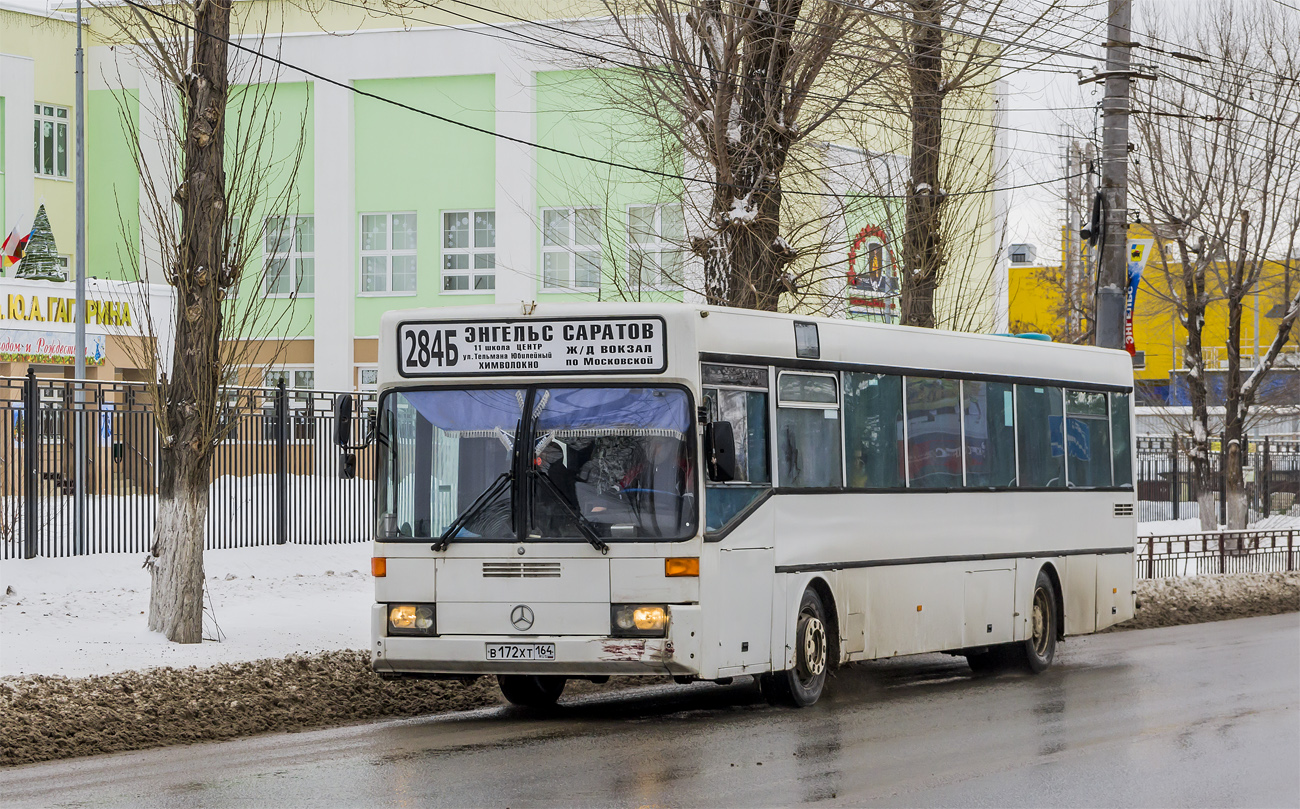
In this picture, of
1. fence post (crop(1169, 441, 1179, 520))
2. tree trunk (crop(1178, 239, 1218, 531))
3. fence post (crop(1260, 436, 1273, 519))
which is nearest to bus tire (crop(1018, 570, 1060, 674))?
tree trunk (crop(1178, 239, 1218, 531))

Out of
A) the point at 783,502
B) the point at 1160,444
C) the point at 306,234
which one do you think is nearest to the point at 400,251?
the point at 306,234

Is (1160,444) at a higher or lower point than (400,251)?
lower

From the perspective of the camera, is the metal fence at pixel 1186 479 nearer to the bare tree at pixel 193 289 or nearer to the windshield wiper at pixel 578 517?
the bare tree at pixel 193 289

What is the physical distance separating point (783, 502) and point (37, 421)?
9.02 metres

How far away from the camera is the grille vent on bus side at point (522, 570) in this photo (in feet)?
37.4

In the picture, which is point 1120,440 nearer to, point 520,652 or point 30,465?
point 520,652

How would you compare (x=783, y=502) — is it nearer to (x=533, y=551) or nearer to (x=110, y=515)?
(x=533, y=551)

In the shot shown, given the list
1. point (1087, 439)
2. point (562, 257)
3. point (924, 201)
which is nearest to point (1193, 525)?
point (562, 257)

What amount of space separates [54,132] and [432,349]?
39.8 m

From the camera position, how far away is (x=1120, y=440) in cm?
1789

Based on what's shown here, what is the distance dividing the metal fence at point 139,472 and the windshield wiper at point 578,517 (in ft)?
14.6

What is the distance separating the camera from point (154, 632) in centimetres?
1477

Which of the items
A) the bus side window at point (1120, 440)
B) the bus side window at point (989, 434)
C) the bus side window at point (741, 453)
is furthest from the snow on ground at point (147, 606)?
the bus side window at point (1120, 440)

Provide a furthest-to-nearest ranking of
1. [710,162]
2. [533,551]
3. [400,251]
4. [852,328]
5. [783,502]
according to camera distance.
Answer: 1. [400,251]
2. [710,162]
3. [852,328]
4. [783,502]
5. [533,551]
